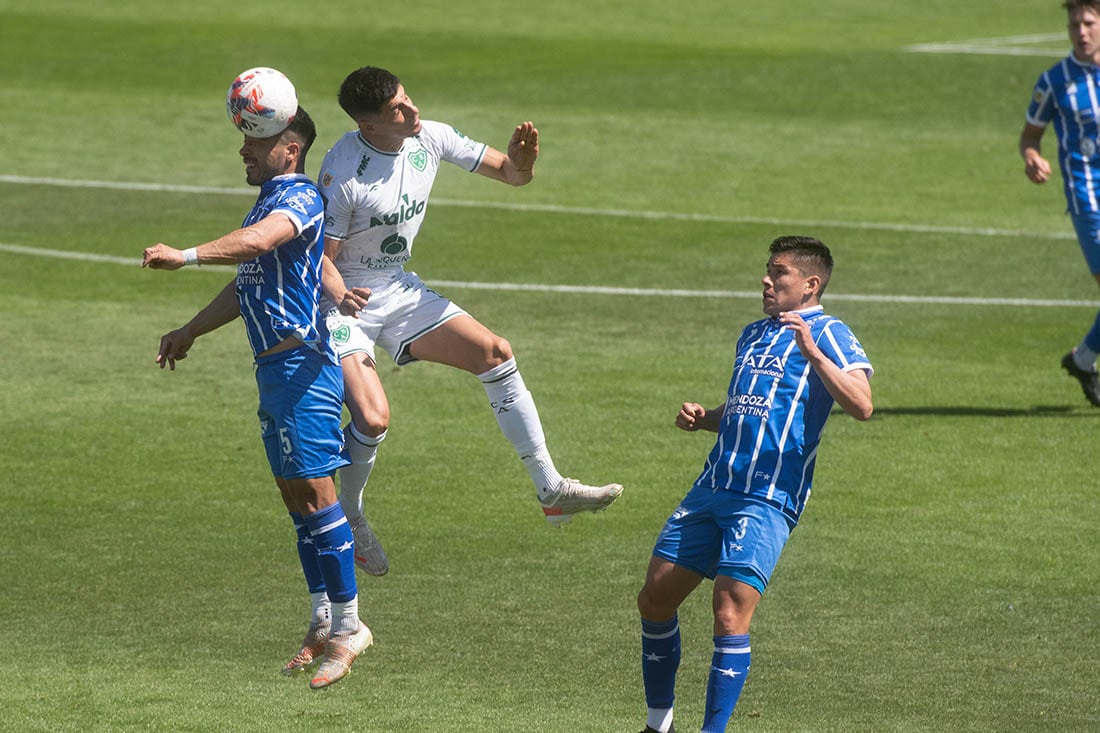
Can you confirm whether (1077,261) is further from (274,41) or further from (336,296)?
(274,41)

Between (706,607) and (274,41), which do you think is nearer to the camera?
(706,607)

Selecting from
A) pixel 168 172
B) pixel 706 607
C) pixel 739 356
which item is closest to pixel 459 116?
pixel 168 172

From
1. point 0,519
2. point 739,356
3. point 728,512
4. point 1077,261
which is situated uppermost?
point 739,356

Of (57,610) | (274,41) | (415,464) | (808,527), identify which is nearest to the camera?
(57,610)

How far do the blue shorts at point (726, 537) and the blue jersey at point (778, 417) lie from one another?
0.18 feet

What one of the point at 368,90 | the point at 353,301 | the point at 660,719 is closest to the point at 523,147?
the point at 368,90

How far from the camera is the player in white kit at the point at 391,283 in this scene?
30.9ft

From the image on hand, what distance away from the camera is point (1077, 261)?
64.4 ft

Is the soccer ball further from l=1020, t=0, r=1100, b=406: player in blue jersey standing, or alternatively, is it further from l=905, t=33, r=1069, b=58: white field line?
l=905, t=33, r=1069, b=58: white field line

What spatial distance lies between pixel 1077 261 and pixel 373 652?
41.0 feet

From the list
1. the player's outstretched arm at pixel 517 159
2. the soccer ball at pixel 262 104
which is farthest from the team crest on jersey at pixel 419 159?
the soccer ball at pixel 262 104

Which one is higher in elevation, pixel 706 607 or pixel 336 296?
pixel 336 296

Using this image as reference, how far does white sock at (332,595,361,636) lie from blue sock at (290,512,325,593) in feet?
0.82

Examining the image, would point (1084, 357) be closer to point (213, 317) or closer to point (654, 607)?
point (654, 607)
